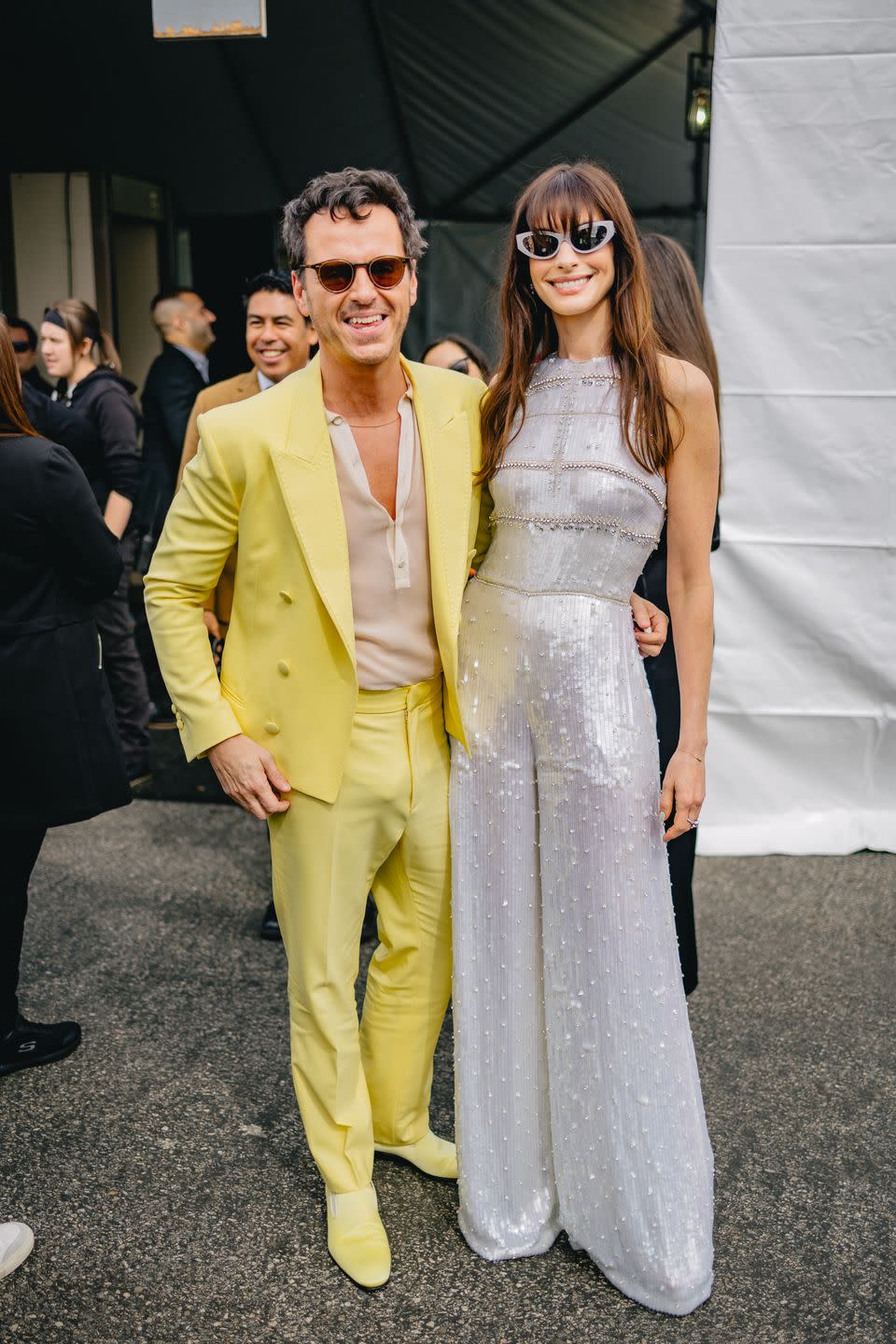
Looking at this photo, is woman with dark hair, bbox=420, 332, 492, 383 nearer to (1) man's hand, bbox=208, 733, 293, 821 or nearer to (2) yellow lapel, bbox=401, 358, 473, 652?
(2) yellow lapel, bbox=401, 358, 473, 652

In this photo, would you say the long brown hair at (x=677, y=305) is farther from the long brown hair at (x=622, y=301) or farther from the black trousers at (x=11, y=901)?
the black trousers at (x=11, y=901)

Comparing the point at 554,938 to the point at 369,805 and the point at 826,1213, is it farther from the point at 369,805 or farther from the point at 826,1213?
the point at 826,1213

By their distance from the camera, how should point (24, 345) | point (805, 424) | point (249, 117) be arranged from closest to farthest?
point (805, 424)
point (24, 345)
point (249, 117)

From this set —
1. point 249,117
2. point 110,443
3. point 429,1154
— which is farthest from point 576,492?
point 249,117

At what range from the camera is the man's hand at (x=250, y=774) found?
2338mm

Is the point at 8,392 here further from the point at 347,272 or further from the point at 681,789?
the point at 681,789

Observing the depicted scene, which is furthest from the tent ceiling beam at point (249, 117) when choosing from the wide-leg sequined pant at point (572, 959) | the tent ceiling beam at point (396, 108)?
the wide-leg sequined pant at point (572, 959)

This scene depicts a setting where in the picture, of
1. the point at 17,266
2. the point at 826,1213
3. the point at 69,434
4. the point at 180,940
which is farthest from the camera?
the point at 17,266

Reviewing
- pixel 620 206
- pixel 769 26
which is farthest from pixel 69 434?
pixel 620 206

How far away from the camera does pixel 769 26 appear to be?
13.7ft

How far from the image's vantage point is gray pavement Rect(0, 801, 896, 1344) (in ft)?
7.57

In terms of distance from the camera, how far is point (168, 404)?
16.5ft

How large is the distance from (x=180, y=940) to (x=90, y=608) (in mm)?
1235

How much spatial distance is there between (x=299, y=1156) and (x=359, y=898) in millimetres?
784
